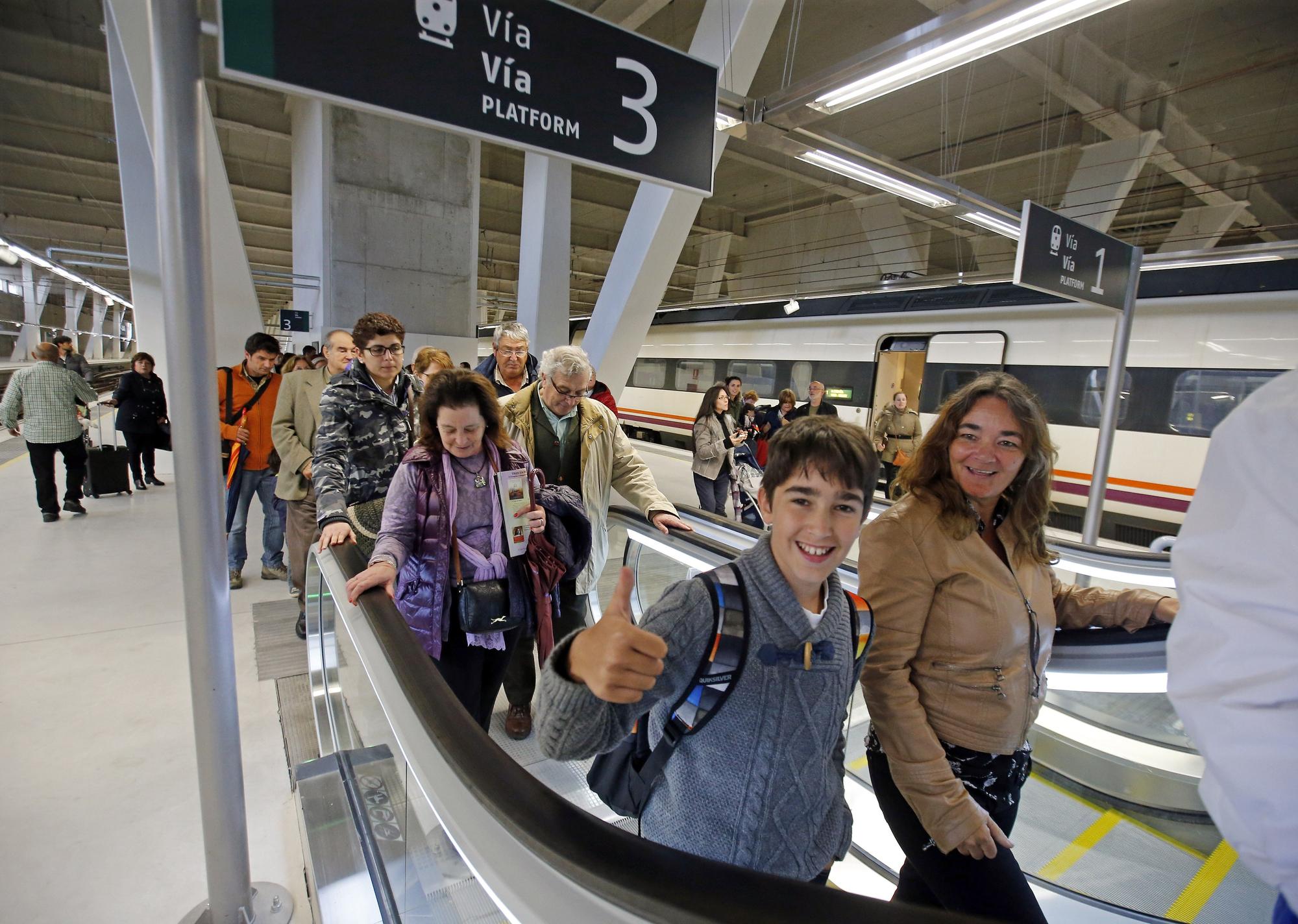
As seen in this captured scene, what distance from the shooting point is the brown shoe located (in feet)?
10.2

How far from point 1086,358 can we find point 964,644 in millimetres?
7452

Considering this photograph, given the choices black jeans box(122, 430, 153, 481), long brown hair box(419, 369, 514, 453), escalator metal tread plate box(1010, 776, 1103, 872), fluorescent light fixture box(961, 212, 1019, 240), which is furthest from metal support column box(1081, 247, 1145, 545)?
black jeans box(122, 430, 153, 481)

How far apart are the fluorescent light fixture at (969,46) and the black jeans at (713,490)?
3.47 m

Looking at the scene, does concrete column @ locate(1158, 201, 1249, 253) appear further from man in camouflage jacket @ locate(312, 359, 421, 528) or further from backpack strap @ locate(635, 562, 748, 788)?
backpack strap @ locate(635, 562, 748, 788)

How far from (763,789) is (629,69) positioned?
2.63 meters

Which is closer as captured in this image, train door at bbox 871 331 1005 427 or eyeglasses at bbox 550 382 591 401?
eyeglasses at bbox 550 382 591 401

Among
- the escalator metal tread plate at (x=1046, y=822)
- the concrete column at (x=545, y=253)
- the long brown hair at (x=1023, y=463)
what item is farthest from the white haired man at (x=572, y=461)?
the concrete column at (x=545, y=253)

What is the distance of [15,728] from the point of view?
9.77ft

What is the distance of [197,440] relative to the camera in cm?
167

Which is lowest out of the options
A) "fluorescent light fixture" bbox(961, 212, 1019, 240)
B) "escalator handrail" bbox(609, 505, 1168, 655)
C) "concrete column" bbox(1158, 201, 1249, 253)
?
"escalator handrail" bbox(609, 505, 1168, 655)

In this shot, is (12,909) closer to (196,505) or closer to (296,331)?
(196,505)

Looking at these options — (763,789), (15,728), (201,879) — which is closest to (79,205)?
(15,728)

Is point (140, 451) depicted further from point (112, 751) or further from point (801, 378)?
point (801, 378)

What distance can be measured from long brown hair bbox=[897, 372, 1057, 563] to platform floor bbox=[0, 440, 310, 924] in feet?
7.71
